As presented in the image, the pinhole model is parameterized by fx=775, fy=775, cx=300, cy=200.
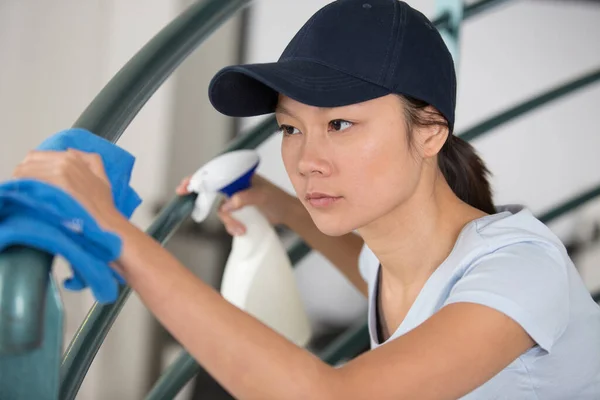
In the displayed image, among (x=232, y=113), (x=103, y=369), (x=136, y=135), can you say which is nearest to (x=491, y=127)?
(x=232, y=113)

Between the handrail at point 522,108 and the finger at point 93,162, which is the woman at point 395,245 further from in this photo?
the handrail at point 522,108

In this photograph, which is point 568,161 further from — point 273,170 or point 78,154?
point 78,154

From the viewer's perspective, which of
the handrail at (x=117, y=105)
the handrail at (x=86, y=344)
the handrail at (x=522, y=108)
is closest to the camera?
the handrail at (x=117, y=105)

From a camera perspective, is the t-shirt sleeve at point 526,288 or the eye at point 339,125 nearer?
the t-shirt sleeve at point 526,288

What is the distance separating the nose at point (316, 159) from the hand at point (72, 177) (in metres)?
0.38

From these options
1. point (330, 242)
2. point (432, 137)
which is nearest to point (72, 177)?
point (432, 137)

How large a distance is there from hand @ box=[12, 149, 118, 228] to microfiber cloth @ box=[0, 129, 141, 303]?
2 centimetres

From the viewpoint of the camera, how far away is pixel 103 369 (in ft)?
12.8

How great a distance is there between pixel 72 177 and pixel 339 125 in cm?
46

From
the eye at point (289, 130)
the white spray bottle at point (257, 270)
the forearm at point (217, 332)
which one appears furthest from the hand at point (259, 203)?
the forearm at point (217, 332)

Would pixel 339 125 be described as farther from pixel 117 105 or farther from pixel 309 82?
pixel 117 105

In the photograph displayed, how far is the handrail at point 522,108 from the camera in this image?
168 cm

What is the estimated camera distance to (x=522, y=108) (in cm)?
171

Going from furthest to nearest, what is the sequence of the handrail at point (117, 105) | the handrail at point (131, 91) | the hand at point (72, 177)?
1. the handrail at point (131, 91)
2. the hand at point (72, 177)
3. the handrail at point (117, 105)
